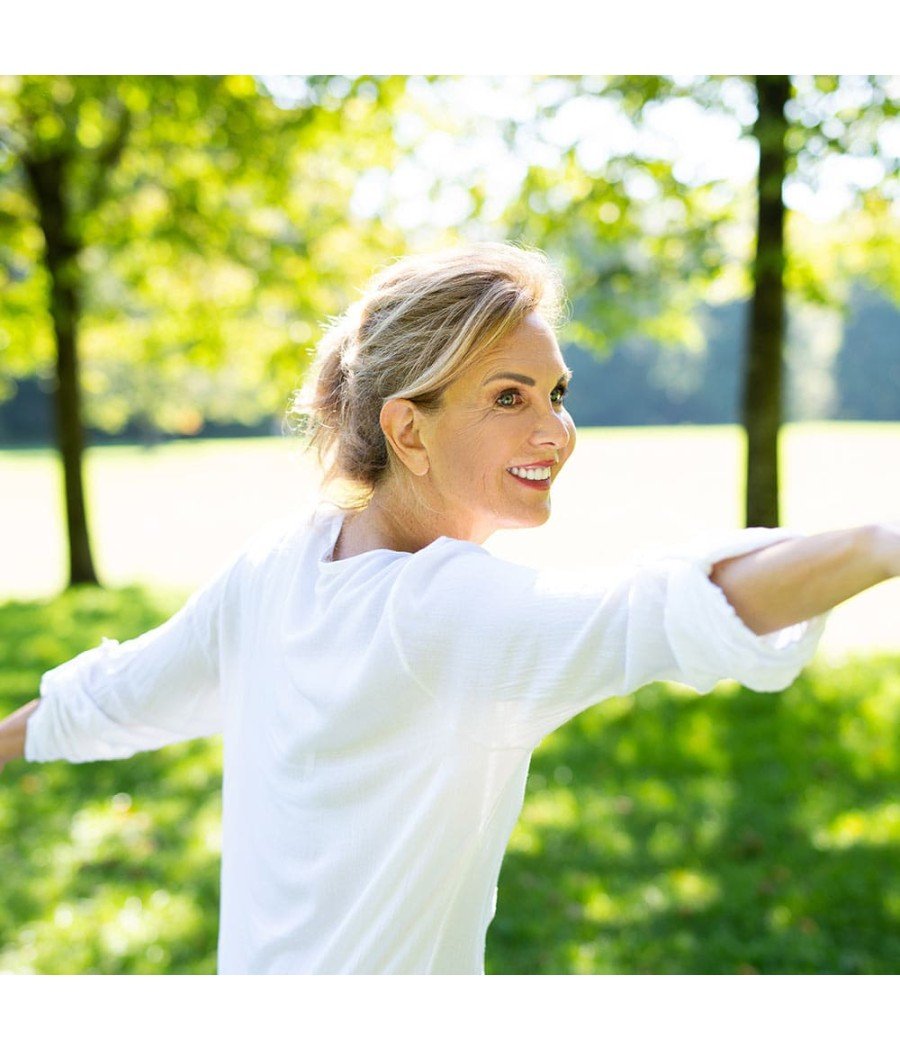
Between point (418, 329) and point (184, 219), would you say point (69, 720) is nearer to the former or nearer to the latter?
point (418, 329)

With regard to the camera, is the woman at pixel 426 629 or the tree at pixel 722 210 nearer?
the woman at pixel 426 629

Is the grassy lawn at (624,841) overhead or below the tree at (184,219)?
below

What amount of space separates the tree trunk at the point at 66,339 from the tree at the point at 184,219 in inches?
0.6

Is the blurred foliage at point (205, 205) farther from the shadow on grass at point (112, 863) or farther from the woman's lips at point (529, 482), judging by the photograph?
the woman's lips at point (529, 482)

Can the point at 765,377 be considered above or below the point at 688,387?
above

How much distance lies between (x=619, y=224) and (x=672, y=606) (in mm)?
6761

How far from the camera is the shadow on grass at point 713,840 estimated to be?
421 centimetres

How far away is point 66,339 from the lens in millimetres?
11719

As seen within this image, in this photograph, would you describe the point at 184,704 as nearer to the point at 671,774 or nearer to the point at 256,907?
the point at 256,907

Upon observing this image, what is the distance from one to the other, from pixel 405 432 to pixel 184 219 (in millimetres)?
9978

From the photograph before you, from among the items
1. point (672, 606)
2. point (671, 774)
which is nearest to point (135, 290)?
point (671, 774)

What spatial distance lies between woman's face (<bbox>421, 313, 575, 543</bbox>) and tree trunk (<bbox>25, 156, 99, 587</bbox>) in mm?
9874

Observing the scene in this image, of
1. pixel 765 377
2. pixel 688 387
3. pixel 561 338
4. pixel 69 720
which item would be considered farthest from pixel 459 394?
pixel 688 387

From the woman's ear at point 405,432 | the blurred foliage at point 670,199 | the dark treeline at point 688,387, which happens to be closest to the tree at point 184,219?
the blurred foliage at point 670,199
